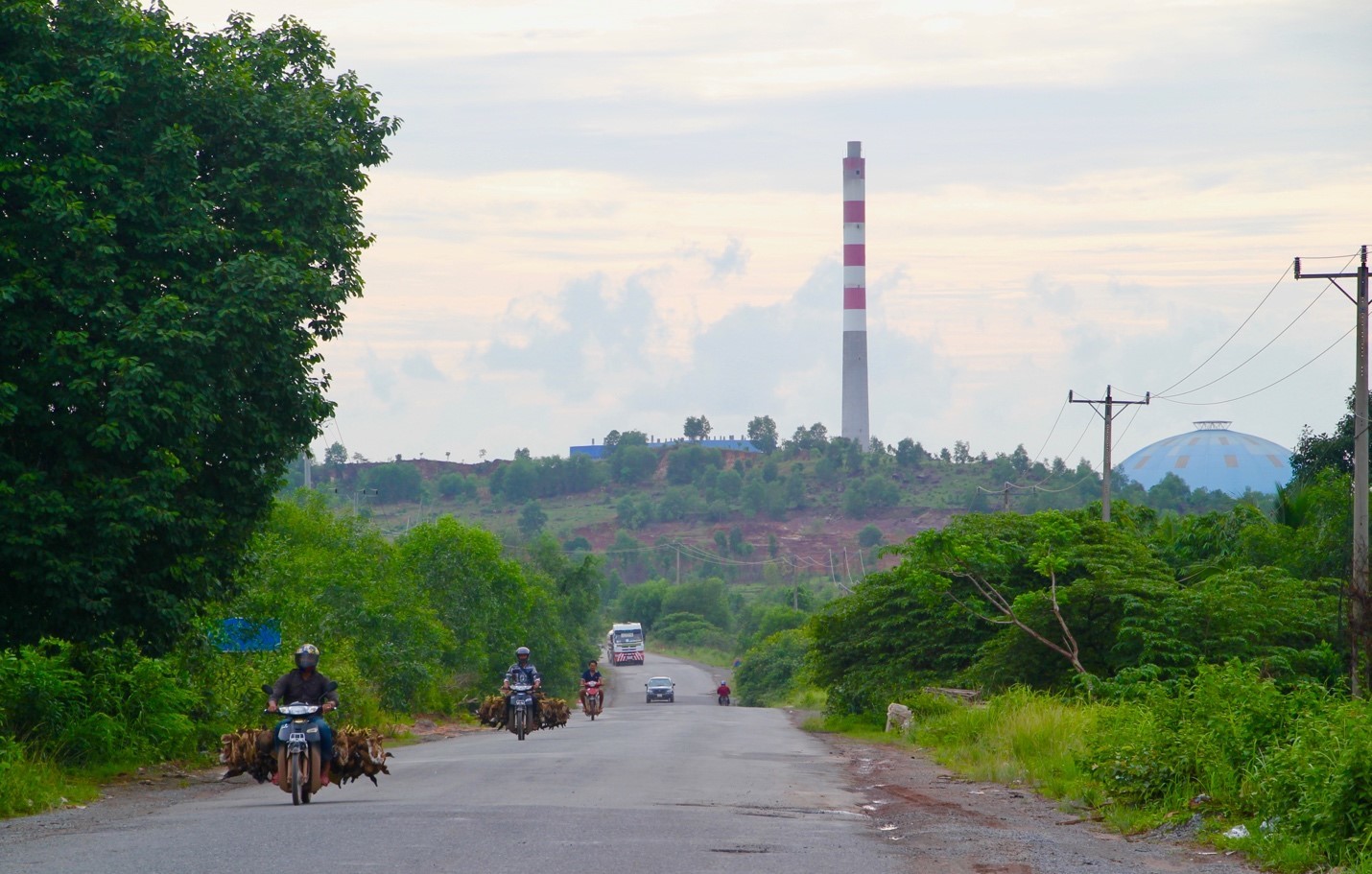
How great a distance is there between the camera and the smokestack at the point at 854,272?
368ft

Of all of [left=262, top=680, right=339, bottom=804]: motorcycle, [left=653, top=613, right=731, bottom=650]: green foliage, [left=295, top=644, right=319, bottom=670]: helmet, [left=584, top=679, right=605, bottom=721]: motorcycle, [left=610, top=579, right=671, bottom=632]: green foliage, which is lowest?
[left=653, top=613, right=731, bottom=650]: green foliage

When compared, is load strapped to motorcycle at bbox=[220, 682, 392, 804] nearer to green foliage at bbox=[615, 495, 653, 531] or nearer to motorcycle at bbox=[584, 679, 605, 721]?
motorcycle at bbox=[584, 679, 605, 721]

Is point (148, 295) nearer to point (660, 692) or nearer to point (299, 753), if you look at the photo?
point (299, 753)

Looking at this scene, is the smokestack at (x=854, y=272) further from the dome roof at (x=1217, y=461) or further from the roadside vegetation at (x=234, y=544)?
the roadside vegetation at (x=234, y=544)

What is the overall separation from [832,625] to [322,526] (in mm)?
14594

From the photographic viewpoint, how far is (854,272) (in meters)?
113

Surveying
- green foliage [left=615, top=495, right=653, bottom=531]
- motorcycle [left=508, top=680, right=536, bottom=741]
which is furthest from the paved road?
green foliage [left=615, top=495, right=653, bottom=531]

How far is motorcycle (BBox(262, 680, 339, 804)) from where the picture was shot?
1391 centimetres

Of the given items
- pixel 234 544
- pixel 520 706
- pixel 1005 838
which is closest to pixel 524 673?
pixel 520 706

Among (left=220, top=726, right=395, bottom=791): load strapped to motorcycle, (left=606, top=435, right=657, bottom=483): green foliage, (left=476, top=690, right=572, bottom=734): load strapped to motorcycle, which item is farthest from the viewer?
(left=606, top=435, right=657, bottom=483): green foliage

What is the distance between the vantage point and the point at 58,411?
15672mm

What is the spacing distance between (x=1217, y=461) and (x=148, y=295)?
12919 centimetres

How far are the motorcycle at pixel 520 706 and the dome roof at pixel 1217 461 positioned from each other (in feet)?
364

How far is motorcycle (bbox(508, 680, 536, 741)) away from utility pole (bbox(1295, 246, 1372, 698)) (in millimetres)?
14302
